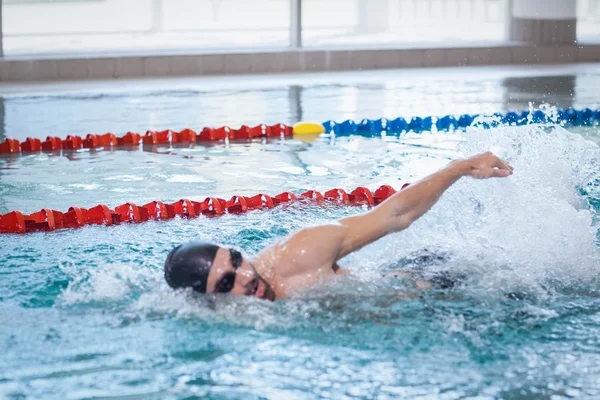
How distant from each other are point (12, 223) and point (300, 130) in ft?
12.0

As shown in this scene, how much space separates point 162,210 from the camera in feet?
17.8

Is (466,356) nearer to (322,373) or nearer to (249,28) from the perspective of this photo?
(322,373)

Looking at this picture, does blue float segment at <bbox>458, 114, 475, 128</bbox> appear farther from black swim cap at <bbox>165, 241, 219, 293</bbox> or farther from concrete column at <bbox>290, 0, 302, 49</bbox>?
concrete column at <bbox>290, 0, 302, 49</bbox>

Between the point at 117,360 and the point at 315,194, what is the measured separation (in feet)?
8.42

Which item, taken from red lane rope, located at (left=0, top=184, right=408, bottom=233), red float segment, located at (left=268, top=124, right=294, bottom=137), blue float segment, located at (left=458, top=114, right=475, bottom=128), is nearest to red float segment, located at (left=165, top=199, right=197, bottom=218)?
red lane rope, located at (left=0, top=184, right=408, bottom=233)

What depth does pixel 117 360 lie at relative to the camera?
3.33m

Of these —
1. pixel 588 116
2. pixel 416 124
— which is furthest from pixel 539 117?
pixel 416 124

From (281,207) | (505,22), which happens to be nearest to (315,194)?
(281,207)

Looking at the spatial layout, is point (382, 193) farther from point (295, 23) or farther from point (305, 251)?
point (295, 23)

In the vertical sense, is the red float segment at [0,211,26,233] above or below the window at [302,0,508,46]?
below

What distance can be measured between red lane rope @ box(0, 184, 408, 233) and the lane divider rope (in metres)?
2.35

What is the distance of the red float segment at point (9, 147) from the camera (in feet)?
24.6

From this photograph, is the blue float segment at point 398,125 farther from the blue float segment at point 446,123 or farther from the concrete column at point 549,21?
the concrete column at point 549,21

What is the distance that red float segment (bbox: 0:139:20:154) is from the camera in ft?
24.6
